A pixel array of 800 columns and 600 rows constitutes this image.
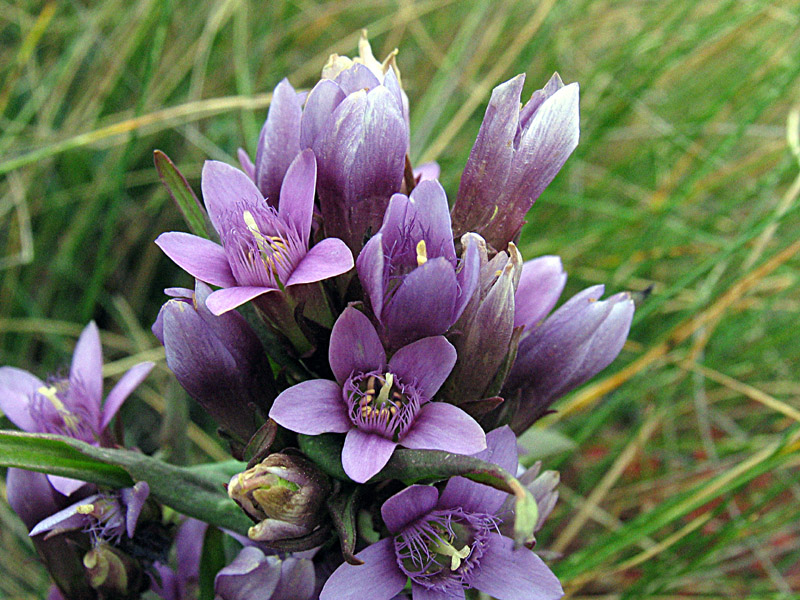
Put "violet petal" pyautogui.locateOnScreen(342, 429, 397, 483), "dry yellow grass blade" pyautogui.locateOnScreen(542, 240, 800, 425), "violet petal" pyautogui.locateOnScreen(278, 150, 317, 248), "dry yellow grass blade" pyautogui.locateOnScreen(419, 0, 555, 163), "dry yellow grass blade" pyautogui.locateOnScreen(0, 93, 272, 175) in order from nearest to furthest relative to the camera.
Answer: "violet petal" pyautogui.locateOnScreen(342, 429, 397, 483) → "violet petal" pyautogui.locateOnScreen(278, 150, 317, 248) → "dry yellow grass blade" pyautogui.locateOnScreen(0, 93, 272, 175) → "dry yellow grass blade" pyautogui.locateOnScreen(542, 240, 800, 425) → "dry yellow grass blade" pyautogui.locateOnScreen(419, 0, 555, 163)

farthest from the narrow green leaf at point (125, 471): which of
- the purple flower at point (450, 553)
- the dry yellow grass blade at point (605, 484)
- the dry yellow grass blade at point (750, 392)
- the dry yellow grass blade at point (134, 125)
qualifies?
the dry yellow grass blade at point (750, 392)

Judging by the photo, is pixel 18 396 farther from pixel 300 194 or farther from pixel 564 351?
pixel 564 351

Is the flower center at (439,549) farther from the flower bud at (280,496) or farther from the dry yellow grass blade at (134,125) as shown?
the dry yellow grass blade at (134,125)

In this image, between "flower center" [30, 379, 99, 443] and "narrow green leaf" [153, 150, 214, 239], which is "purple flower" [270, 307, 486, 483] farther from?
"flower center" [30, 379, 99, 443]

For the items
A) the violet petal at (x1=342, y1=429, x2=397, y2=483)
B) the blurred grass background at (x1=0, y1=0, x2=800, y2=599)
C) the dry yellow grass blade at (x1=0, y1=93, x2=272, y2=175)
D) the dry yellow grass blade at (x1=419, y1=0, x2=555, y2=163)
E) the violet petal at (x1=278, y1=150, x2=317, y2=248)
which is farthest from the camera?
the dry yellow grass blade at (x1=419, y1=0, x2=555, y2=163)

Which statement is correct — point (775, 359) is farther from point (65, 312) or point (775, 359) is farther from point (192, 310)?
point (65, 312)

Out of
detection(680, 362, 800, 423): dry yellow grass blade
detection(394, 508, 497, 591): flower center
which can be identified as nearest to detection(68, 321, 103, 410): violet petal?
detection(394, 508, 497, 591): flower center

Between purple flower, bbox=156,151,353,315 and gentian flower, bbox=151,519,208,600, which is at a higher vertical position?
purple flower, bbox=156,151,353,315

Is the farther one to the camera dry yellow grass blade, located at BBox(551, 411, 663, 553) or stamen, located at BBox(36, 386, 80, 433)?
dry yellow grass blade, located at BBox(551, 411, 663, 553)
